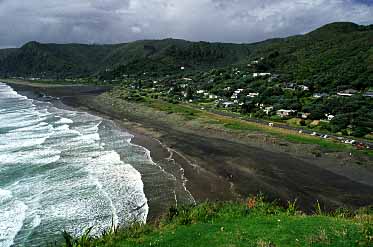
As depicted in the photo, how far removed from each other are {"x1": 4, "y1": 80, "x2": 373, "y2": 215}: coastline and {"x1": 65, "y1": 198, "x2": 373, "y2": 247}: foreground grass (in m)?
7.46

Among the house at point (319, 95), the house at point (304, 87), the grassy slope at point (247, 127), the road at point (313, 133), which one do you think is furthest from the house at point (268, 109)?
the house at point (304, 87)

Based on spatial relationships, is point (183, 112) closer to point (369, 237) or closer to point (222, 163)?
point (222, 163)

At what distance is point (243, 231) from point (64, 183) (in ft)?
65.7

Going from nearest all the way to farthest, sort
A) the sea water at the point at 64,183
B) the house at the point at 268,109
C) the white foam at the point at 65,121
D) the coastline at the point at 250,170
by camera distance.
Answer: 1. the sea water at the point at 64,183
2. the coastline at the point at 250,170
3. the white foam at the point at 65,121
4. the house at the point at 268,109

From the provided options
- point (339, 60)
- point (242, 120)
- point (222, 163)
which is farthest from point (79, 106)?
point (339, 60)

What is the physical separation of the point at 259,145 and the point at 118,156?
725 inches

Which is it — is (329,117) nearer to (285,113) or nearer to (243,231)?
(285,113)

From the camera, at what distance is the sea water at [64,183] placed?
23053 mm

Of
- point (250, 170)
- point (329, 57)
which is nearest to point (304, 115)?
point (250, 170)

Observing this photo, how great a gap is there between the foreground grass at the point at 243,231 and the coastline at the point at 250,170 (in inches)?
294

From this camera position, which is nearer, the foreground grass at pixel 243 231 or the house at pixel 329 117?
→ the foreground grass at pixel 243 231

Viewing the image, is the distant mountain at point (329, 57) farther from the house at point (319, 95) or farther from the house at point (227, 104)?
the house at point (227, 104)

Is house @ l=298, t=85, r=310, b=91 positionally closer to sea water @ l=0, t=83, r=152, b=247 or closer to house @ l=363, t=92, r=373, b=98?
house @ l=363, t=92, r=373, b=98

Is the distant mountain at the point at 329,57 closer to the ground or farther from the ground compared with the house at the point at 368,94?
farther from the ground
